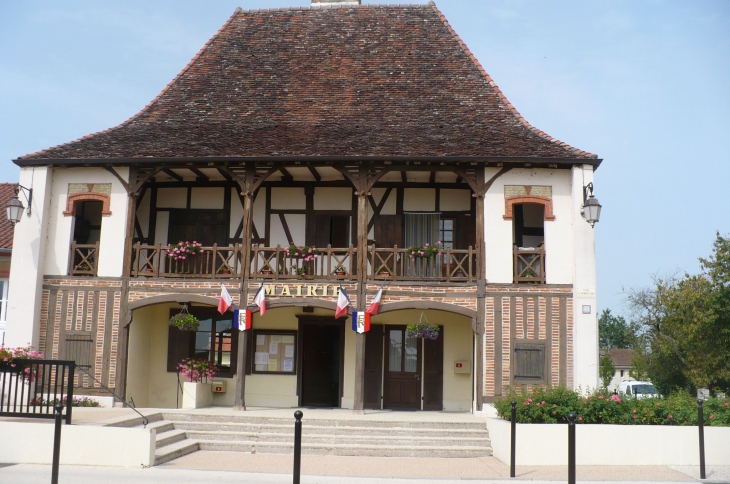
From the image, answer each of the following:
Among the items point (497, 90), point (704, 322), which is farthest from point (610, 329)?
point (497, 90)

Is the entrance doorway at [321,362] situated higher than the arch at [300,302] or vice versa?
the arch at [300,302]

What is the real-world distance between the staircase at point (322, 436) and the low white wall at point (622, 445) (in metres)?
1.55

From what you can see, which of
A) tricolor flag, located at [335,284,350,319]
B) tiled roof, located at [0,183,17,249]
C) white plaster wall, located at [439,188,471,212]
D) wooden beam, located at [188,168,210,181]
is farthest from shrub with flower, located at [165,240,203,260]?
white plaster wall, located at [439,188,471,212]

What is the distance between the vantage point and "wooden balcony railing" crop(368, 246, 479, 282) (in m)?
16.2

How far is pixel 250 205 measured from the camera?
651 inches

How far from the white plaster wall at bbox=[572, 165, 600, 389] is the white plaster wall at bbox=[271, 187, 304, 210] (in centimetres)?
648

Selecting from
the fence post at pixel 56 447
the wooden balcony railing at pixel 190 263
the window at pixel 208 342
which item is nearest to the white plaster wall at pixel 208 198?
the wooden balcony railing at pixel 190 263

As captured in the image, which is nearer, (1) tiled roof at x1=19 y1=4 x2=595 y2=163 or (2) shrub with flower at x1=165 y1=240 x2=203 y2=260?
(1) tiled roof at x1=19 y1=4 x2=595 y2=163

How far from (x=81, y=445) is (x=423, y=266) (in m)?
8.56

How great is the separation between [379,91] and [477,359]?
23.9ft

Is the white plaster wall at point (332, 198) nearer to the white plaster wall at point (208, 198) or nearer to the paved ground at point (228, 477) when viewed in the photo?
the white plaster wall at point (208, 198)

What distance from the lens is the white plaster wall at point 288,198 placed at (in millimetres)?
18219

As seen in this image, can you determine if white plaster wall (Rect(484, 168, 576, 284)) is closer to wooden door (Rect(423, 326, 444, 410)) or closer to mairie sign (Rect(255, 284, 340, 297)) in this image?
wooden door (Rect(423, 326, 444, 410))

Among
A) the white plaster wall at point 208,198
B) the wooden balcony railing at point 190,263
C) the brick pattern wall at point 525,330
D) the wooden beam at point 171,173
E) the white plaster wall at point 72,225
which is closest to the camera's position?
the brick pattern wall at point 525,330
